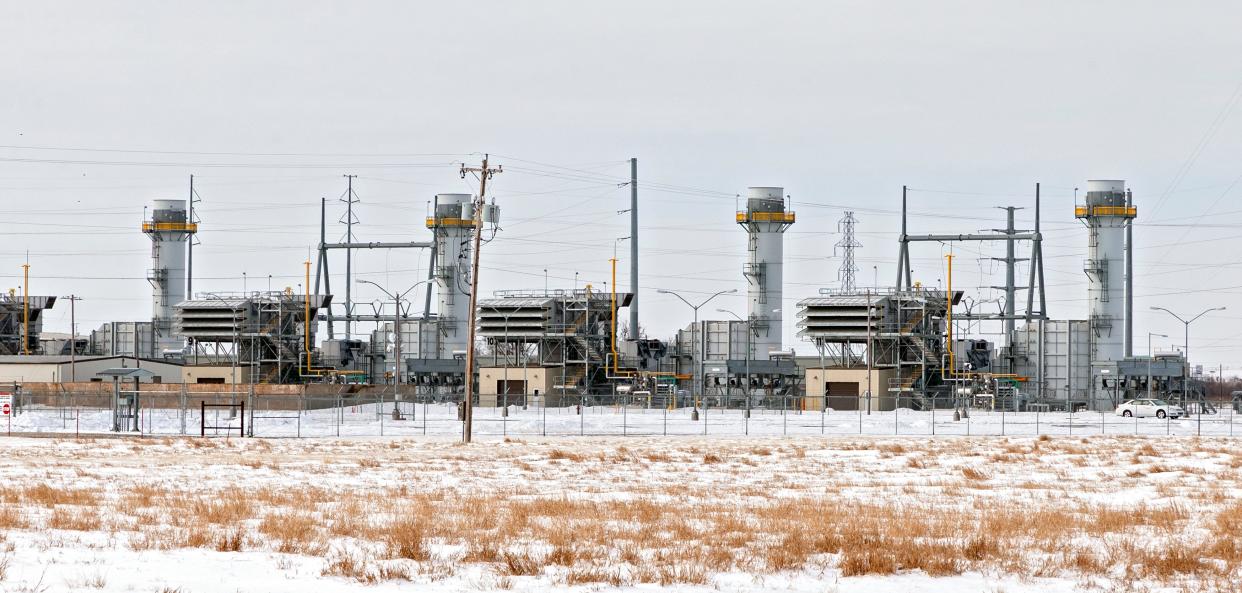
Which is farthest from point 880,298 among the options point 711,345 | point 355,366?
point 355,366

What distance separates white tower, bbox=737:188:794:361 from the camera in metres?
105

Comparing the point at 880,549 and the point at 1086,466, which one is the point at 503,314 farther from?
the point at 880,549

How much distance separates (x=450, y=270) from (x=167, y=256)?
79.8ft

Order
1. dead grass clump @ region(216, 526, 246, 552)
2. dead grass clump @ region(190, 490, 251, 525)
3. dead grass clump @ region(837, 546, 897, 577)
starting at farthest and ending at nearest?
dead grass clump @ region(190, 490, 251, 525), dead grass clump @ region(216, 526, 246, 552), dead grass clump @ region(837, 546, 897, 577)

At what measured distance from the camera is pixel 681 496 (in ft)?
83.5

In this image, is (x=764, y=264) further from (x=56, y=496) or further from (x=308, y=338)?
(x=56, y=496)

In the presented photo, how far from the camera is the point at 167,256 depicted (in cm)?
11956

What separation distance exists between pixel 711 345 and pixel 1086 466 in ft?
235

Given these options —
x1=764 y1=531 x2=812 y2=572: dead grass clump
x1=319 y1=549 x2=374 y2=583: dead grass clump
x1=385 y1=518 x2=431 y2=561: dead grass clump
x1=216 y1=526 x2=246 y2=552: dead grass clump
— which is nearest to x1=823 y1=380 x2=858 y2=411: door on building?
x1=385 y1=518 x2=431 y2=561: dead grass clump

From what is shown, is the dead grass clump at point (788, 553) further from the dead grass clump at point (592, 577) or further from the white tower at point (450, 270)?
the white tower at point (450, 270)

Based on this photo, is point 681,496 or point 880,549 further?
point 681,496

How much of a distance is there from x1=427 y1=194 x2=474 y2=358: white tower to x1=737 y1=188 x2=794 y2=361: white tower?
68.6 ft

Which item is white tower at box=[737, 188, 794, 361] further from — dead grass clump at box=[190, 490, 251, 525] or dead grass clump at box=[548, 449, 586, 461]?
dead grass clump at box=[190, 490, 251, 525]

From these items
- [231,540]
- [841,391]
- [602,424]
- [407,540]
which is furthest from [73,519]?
[841,391]
